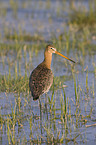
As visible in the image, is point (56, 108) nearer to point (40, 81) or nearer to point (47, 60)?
point (40, 81)

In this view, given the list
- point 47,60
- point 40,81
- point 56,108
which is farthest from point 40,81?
point 47,60

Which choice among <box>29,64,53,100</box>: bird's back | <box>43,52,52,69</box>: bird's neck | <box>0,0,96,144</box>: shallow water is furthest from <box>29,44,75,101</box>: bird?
<box>0,0,96,144</box>: shallow water

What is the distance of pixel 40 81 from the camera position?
6.73 m

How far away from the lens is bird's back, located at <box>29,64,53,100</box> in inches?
256

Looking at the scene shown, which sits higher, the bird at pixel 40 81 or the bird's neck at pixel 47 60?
the bird's neck at pixel 47 60

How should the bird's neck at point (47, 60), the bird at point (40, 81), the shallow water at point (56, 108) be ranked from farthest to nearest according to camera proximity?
the bird's neck at point (47, 60) → the bird at point (40, 81) → the shallow water at point (56, 108)

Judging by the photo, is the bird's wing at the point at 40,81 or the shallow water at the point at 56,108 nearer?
the shallow water at the point at 56,108

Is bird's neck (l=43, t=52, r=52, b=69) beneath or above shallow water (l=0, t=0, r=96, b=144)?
above

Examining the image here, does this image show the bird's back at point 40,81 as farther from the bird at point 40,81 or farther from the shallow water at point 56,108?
the shallow water at point 56,108

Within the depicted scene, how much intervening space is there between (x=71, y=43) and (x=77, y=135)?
254 inches

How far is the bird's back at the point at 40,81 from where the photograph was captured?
649 centimetres

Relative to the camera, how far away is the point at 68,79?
27.4 ft

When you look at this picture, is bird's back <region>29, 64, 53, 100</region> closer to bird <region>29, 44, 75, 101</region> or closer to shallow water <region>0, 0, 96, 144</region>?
bird <region>29, 44, 75, 101</region>

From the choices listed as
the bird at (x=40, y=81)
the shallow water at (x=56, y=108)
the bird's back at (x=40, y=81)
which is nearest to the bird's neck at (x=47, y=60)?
the bird at (x=40, y=81)
